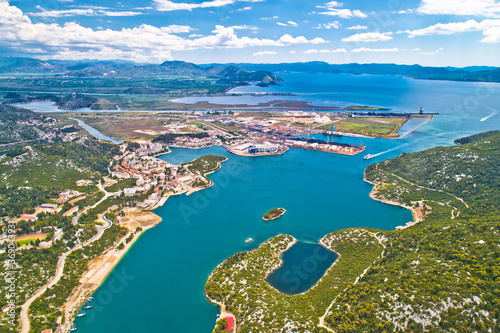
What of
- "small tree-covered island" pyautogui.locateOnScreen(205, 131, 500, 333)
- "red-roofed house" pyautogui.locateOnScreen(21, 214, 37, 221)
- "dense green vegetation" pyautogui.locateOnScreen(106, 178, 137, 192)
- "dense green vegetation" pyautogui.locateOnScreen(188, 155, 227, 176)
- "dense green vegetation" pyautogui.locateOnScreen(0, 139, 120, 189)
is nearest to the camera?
"small tree-covered island" pyautogui.locateOnScreen(205, 131, 500, 333)

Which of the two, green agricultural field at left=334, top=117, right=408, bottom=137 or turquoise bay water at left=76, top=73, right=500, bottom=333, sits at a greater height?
green agricultural field at left=334, top=117, right=408, bottom=137

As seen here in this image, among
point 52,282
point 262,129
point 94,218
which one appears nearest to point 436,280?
point 52,282

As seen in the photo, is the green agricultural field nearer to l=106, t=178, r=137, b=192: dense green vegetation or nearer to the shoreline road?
l=106, t=178, r=137, b=192: dense green vegetation

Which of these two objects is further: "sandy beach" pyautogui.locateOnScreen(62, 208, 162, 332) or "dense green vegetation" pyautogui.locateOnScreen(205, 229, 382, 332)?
"sandy beach" pyautogui.locateOnScreen(62, 208, 162, 332)

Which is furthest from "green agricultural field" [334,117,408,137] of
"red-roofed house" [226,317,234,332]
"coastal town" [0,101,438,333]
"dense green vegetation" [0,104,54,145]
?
"dense green vegetation" [0,104,54,145]

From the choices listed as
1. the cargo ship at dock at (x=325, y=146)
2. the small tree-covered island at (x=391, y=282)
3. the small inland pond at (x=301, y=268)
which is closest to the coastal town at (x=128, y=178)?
the cargo ship at dock at (x=325, y=146)

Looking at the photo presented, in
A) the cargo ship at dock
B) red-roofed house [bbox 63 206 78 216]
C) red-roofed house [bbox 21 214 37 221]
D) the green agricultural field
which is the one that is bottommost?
red-roofed house [bbox 63 206 78 216]
